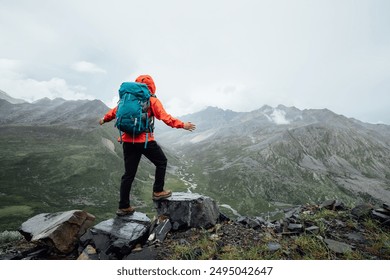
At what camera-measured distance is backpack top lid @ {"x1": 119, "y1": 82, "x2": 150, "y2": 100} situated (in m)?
8.29

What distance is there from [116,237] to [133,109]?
4.30m

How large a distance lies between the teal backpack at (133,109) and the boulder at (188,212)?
3.40 metres

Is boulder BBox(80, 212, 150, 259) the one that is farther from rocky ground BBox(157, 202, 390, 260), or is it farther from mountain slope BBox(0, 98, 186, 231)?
mountain slope BBox(0, 98, 186, 231)

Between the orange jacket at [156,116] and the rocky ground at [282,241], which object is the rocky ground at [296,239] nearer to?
the rocky ground at [282,241]

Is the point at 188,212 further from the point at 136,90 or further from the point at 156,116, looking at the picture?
the point at 136,90

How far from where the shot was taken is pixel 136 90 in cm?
828

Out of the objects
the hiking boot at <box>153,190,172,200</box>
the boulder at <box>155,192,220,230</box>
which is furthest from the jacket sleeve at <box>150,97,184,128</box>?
the boulder at <box>155,192,220,230</box>

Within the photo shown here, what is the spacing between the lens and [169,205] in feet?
33.0

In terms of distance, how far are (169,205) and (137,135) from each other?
3341 mm

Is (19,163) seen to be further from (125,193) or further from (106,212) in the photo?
(125,193)

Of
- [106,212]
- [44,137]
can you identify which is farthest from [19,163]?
[106,212]

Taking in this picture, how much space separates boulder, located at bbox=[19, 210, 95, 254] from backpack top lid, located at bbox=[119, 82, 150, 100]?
488cm

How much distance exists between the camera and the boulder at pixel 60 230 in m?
7.96

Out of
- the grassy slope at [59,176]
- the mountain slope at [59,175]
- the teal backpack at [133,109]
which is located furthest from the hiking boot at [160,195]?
the mountain slope at [59,175]
